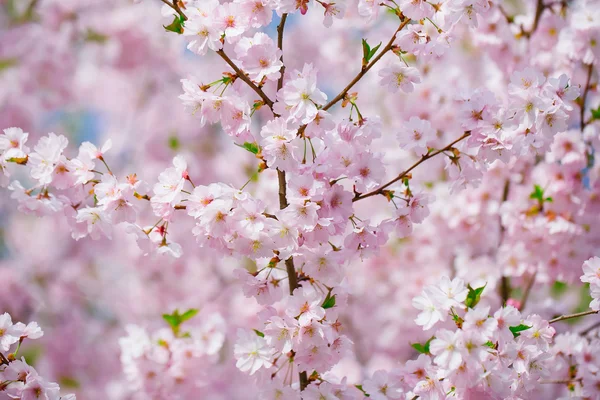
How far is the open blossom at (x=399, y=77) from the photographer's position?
1696 millimetres

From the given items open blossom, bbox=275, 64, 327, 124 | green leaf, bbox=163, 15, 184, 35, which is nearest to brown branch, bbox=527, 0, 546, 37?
open blossom, bbox=275, 64, 327, 124

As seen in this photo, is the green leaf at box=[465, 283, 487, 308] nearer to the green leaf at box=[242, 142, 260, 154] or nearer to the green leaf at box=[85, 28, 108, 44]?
the green leaf at box=[242, 142, 260, 154]

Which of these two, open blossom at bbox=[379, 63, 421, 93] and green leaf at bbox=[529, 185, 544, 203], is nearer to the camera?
open blossom at bbox=[379, 63, 421, 93]

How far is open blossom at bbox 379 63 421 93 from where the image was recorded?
5.57 ft

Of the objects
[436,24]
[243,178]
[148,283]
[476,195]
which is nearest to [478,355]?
[436,24]

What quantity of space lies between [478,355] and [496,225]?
1762mm

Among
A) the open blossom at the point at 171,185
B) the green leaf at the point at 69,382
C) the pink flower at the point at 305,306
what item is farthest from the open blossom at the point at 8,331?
the green leaf at the point at 69,382

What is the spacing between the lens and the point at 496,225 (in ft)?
10.2

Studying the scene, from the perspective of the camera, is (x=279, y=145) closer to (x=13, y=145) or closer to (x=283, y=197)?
(x=283, y=197)

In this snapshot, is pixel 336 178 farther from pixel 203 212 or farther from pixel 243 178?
pixel 243 178

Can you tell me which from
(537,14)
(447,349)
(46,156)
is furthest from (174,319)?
(537,14)

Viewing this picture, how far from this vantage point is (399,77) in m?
1.71

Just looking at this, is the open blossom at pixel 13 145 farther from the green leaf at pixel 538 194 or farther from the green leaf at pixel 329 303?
the green leaf at pixel 538 194

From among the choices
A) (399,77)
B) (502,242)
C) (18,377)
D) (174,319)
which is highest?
(399,77)
